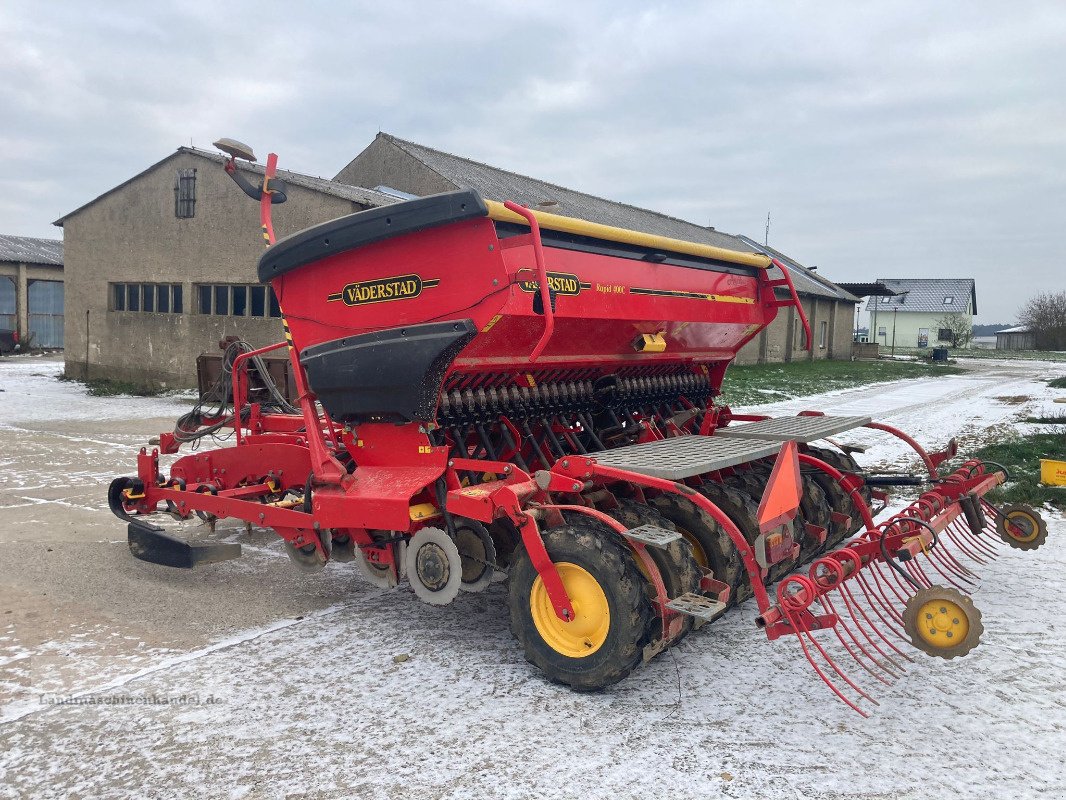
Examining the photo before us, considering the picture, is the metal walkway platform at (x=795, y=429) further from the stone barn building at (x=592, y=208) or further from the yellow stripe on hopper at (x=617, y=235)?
the stone barn building at (x=592, y=208)

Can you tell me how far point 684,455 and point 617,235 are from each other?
128cm

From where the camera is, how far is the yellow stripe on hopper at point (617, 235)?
146 inches

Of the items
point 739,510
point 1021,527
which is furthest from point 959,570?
point 739,510

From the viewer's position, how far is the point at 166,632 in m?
4.25

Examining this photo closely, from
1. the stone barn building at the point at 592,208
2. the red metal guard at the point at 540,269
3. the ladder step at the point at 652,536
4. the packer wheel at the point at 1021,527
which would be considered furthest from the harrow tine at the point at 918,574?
the stone barn building at the point at 592,208

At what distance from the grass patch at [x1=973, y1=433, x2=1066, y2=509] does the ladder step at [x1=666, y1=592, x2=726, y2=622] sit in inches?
187

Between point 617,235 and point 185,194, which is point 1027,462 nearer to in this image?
point 617,235

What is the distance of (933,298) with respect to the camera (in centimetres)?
6356

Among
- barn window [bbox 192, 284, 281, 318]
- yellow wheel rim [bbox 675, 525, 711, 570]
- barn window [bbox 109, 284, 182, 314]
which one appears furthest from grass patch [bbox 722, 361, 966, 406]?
barn window [bbox 109, 284, 182, 314]

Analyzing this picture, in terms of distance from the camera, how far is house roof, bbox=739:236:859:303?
31836mm

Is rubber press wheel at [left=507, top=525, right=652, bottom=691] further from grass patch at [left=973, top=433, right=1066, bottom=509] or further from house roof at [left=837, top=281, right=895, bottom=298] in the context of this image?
house roof at [left=837, top=281, right=895, bottom=298]

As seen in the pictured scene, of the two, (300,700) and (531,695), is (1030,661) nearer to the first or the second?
(531,695)

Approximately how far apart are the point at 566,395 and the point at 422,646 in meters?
1.70

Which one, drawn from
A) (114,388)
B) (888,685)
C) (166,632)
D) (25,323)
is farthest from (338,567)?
(25,323)
